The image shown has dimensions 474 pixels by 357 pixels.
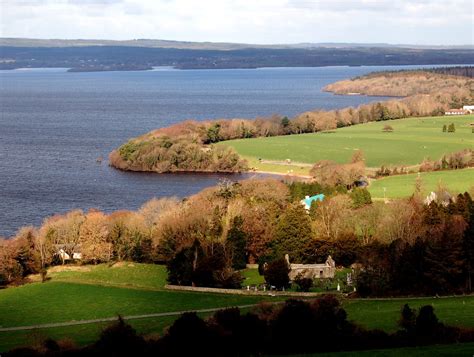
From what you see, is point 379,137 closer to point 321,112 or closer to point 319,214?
point 321,112

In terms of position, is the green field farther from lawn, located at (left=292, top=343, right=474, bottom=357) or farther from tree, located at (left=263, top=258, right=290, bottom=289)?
lawn, located at (left=292, top=343, right=474, bottom=357)

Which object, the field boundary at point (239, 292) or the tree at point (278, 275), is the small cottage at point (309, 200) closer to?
the tree at point (278, 275)

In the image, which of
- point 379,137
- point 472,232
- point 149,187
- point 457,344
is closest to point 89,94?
point 379,137

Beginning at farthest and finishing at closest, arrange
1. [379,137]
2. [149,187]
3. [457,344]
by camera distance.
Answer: [379,137]
[149,187]
[457,344]

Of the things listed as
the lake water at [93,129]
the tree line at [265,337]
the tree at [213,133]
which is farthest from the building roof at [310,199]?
the tree at [213,133]

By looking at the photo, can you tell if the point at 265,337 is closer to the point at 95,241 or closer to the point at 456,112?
the point at 95,241

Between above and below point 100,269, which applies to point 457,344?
above
